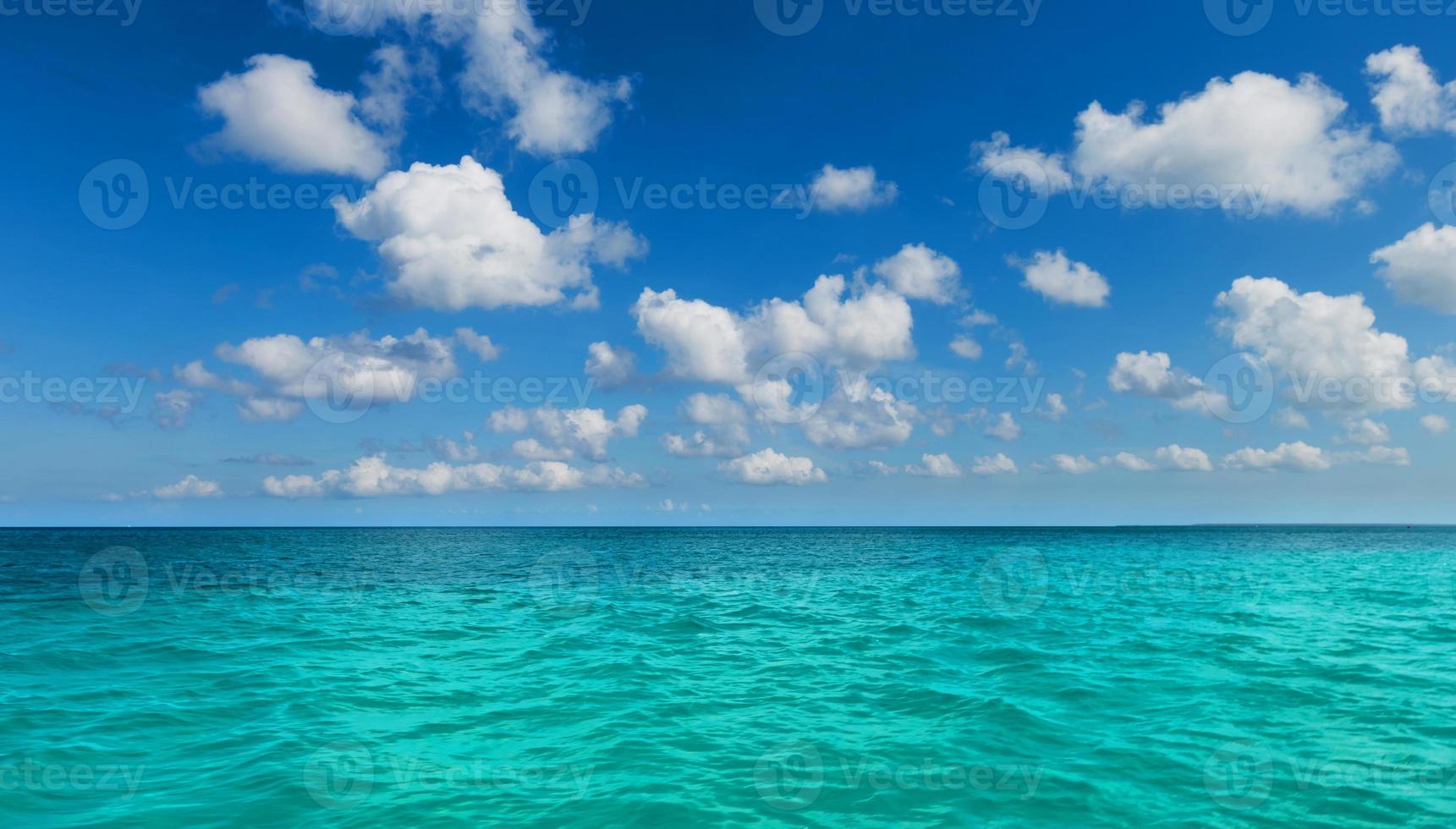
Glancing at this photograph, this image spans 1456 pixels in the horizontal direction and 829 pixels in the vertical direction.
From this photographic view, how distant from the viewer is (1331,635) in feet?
71.3

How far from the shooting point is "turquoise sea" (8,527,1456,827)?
9875mm

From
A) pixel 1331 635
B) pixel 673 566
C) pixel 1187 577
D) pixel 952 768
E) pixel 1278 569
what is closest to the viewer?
pixel 952 768

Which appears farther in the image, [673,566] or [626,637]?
[673,566]

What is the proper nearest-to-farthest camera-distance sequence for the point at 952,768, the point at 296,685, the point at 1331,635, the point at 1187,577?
the point at 952,768 → the point at 296,685 → the point at 1331,635 → the point at 1187,577

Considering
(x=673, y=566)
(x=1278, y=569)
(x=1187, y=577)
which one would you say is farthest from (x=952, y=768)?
(x=1278, y=569)

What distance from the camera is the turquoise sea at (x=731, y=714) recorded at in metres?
9.88

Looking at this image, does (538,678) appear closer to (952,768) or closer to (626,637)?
(626,637)

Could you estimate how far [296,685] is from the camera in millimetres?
16234

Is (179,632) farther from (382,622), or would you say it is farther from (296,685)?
(296,685)

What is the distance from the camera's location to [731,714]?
1413 cm

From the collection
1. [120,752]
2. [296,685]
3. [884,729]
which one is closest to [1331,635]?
[884,729]

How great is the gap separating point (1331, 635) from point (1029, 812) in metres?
18.7

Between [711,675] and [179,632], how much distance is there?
17844 millimetres

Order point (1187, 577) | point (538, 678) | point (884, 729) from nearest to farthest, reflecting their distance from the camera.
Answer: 1. point (884, 729)
2. point (538, 678)
3. point (1187, 577)
